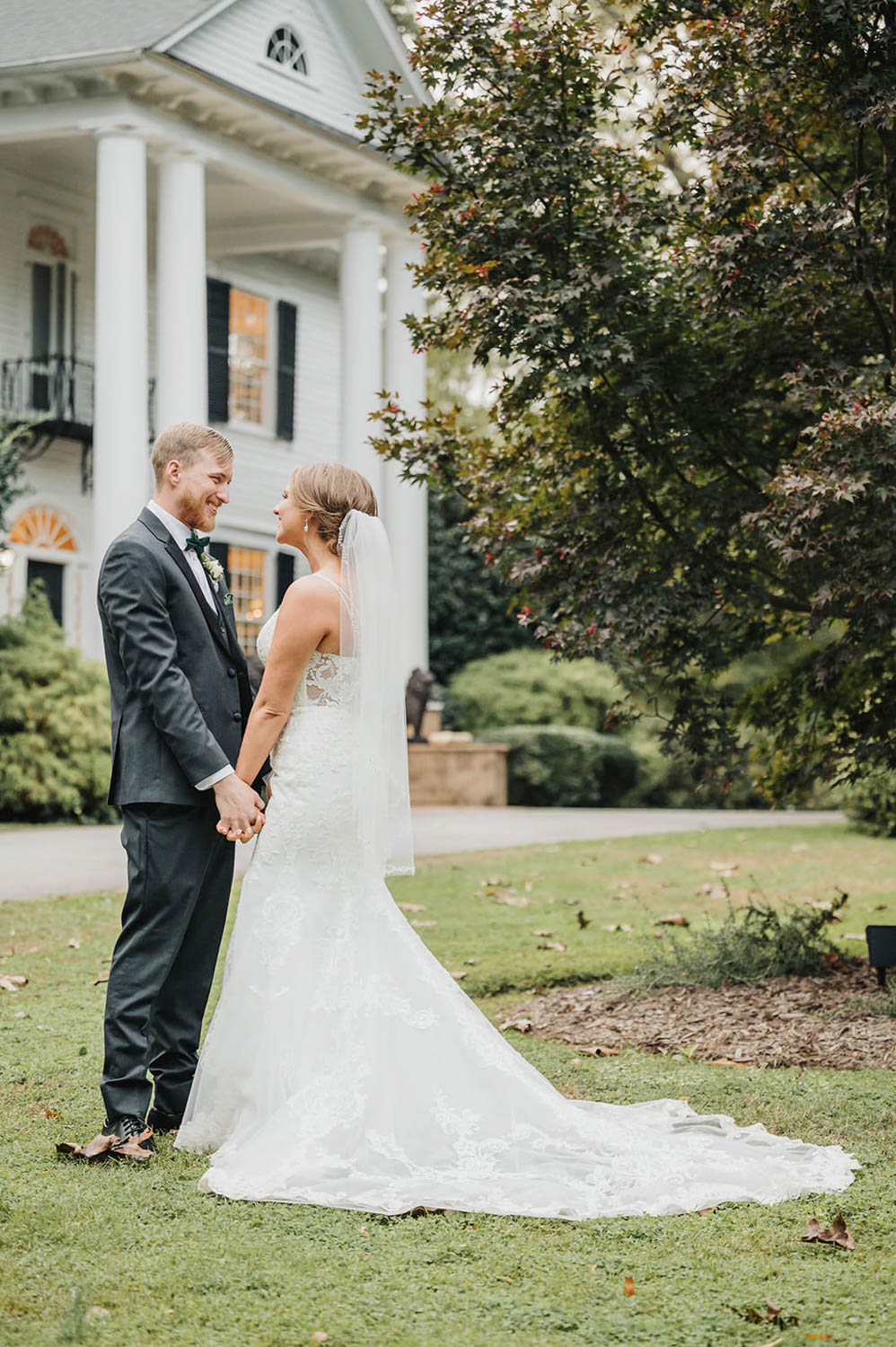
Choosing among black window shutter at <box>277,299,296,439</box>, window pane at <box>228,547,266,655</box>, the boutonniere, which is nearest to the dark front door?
window pane at <box>228,547,266,655</box>

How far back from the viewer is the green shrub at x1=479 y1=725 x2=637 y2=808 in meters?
19.6

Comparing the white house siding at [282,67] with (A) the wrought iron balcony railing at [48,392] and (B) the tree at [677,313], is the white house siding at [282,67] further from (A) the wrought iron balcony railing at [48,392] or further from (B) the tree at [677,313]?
(B) the tree at [677,313]

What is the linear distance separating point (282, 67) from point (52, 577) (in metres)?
6.74

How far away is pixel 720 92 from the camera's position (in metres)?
6.17

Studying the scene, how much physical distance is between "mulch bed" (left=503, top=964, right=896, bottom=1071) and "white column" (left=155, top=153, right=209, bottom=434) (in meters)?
10.3

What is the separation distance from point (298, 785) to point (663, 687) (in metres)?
2.65

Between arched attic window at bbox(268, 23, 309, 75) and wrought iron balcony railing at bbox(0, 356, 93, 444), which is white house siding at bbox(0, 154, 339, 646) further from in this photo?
arched attic window at bbox(268, 23, 309, 75)

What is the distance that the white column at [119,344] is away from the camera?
49.0 feet

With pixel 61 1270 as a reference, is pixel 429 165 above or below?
above

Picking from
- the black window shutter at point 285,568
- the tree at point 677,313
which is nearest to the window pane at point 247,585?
the black window shutter at point 285,568

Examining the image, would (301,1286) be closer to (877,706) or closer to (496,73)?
(877,706)

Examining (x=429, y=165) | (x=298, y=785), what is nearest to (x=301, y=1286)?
(x=298, y=785)

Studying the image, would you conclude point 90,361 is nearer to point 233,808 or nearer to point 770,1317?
point 233,808

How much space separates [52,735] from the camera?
13852 mm
